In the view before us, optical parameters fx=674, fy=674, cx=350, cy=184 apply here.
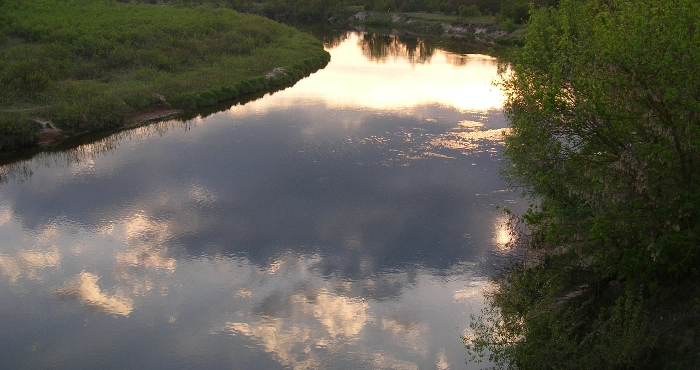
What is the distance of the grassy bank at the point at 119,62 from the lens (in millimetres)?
27547

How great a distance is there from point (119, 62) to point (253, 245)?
2279 cm

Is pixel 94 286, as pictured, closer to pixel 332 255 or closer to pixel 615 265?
pixel 332 255

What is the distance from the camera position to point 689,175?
415 inches

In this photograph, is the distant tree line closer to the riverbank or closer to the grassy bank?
the riverbank

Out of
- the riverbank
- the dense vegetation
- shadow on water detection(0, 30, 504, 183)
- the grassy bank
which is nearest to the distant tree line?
the riverbank

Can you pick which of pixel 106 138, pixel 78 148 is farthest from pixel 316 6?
pixel 78 148

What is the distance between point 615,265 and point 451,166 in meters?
12.4

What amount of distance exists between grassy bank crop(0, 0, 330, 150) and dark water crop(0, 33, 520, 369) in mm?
2334

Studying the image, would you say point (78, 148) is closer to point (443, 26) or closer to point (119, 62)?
point (119, 62)

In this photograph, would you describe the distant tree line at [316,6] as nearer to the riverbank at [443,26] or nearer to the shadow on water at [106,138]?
the riverbank at [443,26]

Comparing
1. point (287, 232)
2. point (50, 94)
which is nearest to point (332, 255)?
point (287, 232)

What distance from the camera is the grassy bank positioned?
27.5 metres

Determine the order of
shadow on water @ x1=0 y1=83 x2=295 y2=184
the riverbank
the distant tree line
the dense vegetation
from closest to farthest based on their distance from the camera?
the dense vegetation < shadow on water @ x1=0 y1=83 x2=295 y2=184 < the riverbank < the distant tree line

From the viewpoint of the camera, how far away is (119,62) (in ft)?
119
